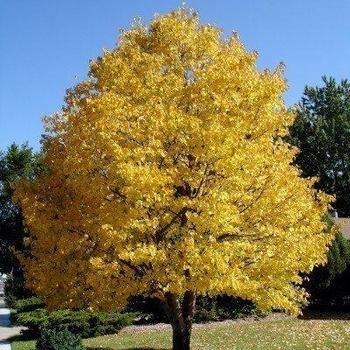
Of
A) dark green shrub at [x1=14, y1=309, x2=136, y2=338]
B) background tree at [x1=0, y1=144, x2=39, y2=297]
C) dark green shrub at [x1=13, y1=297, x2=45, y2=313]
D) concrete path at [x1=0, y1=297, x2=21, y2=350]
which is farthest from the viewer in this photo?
background tree at [x1=0, y1=144, x2=39, y2=297]

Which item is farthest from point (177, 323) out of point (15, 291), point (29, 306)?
point (15, 291)

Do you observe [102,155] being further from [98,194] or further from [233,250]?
[233,250]

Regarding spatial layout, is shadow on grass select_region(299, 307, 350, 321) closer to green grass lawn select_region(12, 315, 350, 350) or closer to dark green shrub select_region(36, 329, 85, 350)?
green grass lawn select_region(12, 315, 350, 350)

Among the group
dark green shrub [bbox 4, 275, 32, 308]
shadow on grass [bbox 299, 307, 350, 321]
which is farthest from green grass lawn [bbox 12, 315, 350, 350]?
dark green shrub [bbox 4, 275, 32, 308]

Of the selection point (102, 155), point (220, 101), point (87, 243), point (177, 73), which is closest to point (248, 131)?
point (220, 101)

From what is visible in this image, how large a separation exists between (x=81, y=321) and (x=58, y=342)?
32.2ft

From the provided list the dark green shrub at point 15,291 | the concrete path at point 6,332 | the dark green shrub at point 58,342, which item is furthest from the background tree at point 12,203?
the dark green shrub at point 58,342

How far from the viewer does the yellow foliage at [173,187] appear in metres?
10.0

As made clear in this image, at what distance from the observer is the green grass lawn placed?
17.1 meters

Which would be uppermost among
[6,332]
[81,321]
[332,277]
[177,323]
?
[332,277]

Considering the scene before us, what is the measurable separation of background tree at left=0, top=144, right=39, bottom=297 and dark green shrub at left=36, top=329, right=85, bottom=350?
3611 centimetres

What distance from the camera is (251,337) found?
19.3 metres

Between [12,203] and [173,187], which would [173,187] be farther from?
[12,203]

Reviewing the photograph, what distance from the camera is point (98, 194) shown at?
10539mm
